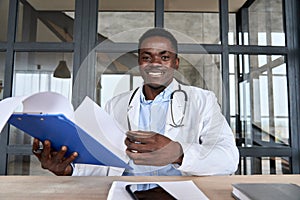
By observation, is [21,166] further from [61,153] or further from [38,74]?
[61,153]

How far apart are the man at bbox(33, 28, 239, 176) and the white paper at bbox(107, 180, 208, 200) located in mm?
132

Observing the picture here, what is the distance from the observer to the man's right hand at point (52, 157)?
70 cm

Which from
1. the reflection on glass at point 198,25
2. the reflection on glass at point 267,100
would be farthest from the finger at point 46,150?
the reflection on glass at point 267,100

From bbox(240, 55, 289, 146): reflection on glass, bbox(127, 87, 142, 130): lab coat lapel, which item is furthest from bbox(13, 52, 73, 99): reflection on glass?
bbox(240, 55, 289, 146): reflection on glass

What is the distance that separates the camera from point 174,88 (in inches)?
40.2

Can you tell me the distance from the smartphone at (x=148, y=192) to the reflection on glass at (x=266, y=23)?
3.62 ft

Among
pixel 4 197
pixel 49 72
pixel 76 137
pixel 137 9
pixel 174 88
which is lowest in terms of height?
pixel 4 197

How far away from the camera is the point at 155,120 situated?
97 cm

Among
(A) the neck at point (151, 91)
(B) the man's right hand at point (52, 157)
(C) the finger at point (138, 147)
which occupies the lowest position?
(B) the man's right hand at point (52, 157)

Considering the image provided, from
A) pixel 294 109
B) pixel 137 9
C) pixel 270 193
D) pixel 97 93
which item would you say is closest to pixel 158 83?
pixel 97 93

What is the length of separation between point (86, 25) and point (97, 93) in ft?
1.24

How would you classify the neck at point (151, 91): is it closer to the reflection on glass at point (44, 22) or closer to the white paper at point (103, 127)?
the white paper at point (103, 127)

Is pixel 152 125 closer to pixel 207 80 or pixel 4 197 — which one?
pixel 207 80

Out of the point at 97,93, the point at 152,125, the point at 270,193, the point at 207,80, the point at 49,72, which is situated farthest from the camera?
the point at 49,72
